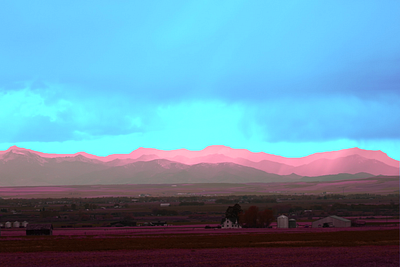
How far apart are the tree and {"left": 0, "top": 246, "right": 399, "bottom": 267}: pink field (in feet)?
190

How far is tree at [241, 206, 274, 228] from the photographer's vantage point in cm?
10950

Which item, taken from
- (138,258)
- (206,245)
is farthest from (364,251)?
(138,258)

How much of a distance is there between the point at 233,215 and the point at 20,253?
64541 mm

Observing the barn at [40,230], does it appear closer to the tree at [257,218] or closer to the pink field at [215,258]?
the pink field at [215,258]

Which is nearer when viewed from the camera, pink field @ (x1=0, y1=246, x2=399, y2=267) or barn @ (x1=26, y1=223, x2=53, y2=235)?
pink field @ (x1=0, y1=246, x2=399, y2=267)

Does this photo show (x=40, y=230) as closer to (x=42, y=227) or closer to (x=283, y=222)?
(x=42, y=227)

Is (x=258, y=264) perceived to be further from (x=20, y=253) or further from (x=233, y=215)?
(x=233, y=215)

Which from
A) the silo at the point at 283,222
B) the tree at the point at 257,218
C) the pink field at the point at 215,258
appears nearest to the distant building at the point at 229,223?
the tree at the point at 257,218

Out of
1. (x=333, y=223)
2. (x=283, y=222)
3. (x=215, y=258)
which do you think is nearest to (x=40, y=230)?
(x=283, y=222)

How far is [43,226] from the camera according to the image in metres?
88.5

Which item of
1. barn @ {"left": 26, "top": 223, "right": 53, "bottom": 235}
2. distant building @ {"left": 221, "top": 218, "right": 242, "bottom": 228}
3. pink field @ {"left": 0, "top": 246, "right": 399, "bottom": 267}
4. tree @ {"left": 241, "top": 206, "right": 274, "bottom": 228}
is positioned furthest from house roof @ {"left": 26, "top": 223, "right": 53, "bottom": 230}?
tree @ {"left": 241, "top": 206, "right": 274, "bottom": 228}

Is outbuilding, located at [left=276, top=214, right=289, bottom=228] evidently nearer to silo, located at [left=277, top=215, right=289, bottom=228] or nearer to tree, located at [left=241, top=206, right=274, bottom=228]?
silo, located at [left=277, top=215, right=289, bottom=228]

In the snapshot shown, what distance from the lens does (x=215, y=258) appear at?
143 feet

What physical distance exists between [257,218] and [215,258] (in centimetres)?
6866
